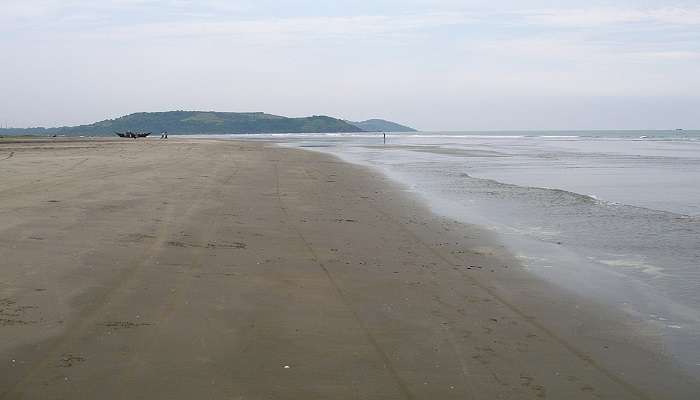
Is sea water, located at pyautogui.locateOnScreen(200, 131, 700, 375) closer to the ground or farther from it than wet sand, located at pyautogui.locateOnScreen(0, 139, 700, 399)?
closer to the ground

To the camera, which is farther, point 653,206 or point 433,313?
point 653,206

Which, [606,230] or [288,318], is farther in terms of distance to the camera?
[606,230]

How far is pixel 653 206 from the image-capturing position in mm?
16516

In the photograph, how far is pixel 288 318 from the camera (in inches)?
249

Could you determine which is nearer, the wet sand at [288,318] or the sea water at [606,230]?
the wet sand at [288,318]

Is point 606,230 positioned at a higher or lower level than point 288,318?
lower

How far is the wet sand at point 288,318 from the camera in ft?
15.6

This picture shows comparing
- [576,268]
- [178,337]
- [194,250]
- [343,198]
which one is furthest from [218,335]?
[343,198]

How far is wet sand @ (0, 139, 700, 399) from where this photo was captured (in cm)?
474

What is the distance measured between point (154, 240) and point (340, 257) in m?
2.79

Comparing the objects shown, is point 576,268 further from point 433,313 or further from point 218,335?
point 218,335

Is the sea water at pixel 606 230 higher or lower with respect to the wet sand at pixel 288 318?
lower

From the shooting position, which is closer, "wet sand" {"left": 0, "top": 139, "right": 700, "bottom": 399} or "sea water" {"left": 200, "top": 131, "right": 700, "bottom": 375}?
"wet sand" {"left": 0, "top": 139, "right": 700, "bottom": 399}

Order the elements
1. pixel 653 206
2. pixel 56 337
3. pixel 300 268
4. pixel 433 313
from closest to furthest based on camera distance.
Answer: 1. pixel 56 337
2. pixel 433 313
3. pixel 300 268
4. pixel 653 206
